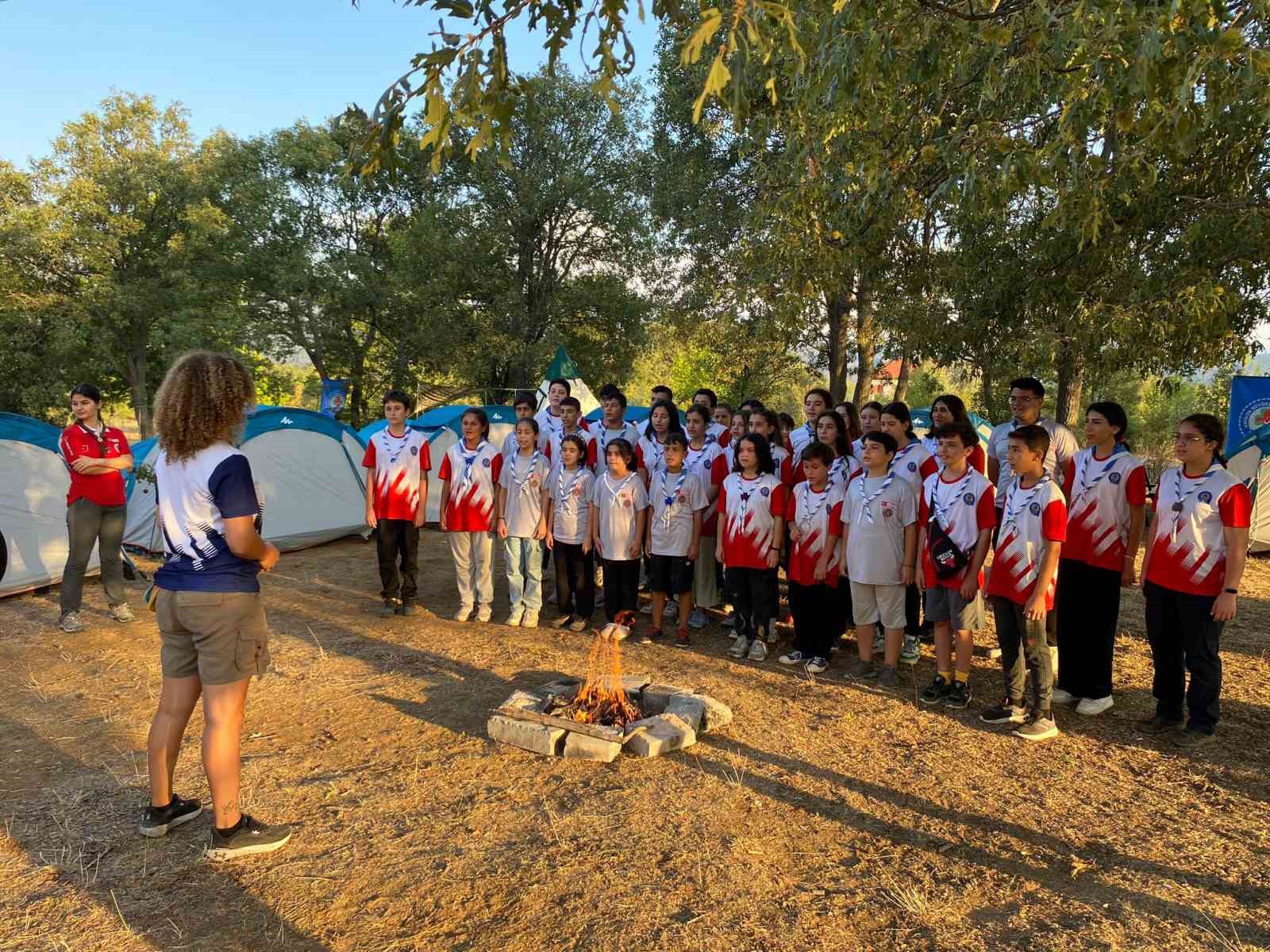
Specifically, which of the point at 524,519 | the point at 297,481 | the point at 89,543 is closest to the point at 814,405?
the point at 524,519

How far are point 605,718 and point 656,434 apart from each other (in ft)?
10.7

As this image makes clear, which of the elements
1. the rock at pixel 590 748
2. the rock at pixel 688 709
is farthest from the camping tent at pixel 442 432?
the rock at pixel 590 748

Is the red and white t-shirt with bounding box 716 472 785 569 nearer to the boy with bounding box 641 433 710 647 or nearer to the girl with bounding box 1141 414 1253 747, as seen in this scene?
the boy with bounding box 641 433 710 647

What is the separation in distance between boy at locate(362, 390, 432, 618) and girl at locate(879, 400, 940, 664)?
12.3ft

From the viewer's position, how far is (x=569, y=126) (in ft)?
76.2

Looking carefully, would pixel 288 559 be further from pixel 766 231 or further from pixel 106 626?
pixel 766 231

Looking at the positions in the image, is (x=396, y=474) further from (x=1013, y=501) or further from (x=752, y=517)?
(x=1013, y=501)

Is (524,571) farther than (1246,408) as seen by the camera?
No

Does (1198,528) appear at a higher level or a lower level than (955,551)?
higher

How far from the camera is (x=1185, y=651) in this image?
4520mm

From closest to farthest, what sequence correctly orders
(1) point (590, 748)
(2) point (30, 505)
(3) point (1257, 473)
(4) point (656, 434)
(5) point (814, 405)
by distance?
(1) point (590, 748), (5) point (814, 405), (4) point (656, 434), (2) point (30, 505), (3) point (1257, 473)

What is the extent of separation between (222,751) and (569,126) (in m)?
23.0

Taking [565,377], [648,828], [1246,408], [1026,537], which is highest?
[565,377]

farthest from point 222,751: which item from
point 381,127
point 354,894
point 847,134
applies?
point 847,134
